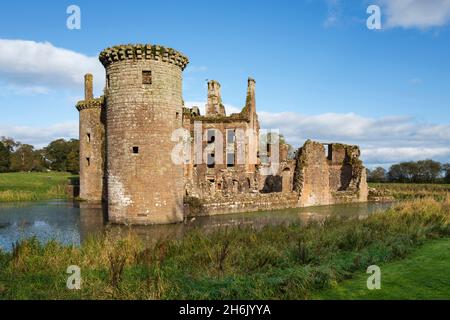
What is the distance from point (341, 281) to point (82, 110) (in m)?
26.7

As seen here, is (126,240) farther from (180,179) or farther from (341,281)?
(180,179)

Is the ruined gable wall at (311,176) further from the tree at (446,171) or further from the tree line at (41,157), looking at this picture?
the tree line at (41,157)

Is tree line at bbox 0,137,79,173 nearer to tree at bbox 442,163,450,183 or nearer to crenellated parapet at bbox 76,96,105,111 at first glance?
crenellated parapet at bbox 76,96,105,111

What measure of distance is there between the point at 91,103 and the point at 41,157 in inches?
2523

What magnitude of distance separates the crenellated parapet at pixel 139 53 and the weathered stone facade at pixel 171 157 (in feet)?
0.15

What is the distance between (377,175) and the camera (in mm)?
70750

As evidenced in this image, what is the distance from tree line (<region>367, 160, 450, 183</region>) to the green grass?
59021 mm

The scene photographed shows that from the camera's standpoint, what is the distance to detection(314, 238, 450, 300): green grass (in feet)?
22.3

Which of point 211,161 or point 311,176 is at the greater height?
point 211,161

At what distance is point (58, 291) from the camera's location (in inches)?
283

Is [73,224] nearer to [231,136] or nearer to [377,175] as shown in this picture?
[231,136]

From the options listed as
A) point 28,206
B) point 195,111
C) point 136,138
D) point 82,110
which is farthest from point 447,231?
point 195,111

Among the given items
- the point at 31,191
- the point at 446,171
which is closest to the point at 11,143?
the point at 31,191

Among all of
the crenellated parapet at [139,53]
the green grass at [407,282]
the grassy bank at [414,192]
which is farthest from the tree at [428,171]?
the green grass at [407,282]
